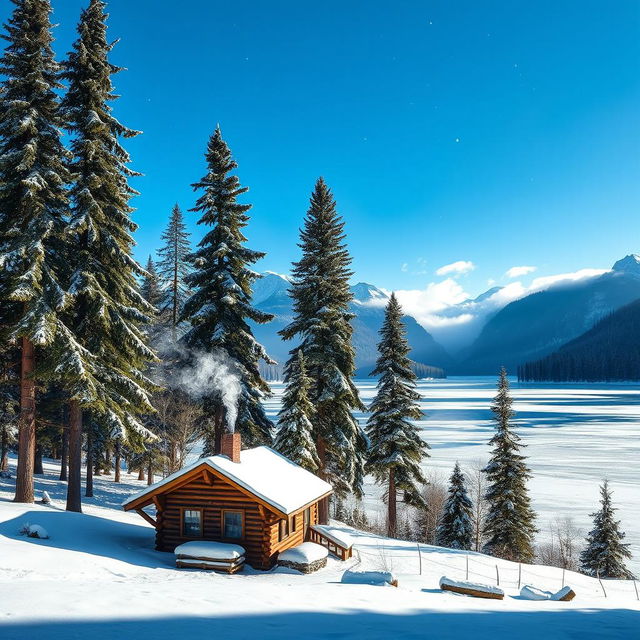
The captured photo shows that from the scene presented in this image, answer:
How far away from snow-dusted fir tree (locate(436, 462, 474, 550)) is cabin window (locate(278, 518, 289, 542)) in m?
16.0

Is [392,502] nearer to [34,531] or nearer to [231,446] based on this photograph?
[231,446]

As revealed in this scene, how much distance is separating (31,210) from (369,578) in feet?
57.8

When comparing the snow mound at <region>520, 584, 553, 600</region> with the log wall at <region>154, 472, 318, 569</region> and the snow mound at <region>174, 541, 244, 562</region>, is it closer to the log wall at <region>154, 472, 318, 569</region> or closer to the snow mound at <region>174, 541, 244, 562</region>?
the log wall at <region>154, 472, 318, 569</region>

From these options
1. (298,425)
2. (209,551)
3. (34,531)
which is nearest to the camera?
(34,531)

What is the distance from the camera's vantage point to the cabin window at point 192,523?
57.7 feet

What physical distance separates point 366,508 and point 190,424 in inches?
808

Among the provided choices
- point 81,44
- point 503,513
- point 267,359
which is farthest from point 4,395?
point 503,513

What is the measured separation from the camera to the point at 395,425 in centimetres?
2888

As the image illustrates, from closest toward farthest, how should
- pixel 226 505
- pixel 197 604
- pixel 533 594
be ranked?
1. pixel 197 604
2. pixel 533 594
3. pixel 226 505

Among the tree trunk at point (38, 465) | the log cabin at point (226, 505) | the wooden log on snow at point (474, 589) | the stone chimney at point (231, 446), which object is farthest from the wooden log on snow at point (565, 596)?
the tree trunk at point (38, 465)

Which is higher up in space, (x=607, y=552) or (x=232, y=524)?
(x=232, y=524)

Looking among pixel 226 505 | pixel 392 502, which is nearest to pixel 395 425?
pixel 392 502

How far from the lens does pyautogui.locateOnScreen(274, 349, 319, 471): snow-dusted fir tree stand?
76.5 feet

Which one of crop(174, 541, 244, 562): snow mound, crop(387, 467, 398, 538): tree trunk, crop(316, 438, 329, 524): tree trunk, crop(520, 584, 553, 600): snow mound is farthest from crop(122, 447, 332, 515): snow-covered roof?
crop(520, 584, 553, 600): snow mound
